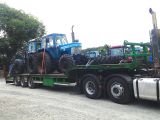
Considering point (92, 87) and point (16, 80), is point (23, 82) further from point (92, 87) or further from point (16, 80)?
point (92, 87)

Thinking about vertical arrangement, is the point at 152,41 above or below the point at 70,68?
above

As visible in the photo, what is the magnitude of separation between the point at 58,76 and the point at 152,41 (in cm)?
559

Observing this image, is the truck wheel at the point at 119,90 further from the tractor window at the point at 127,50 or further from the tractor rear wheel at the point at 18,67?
the tractor rear wheel at the point at 18,67

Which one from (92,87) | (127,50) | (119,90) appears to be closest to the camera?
(119,90)

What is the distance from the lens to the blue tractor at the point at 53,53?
1329 cm

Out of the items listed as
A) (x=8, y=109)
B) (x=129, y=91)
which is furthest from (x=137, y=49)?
(x=8, y=109)

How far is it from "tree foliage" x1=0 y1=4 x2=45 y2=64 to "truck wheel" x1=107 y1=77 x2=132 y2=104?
71.5 ft

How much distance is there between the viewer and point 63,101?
10211 mm

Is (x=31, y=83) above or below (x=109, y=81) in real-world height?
below

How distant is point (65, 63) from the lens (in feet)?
42.9

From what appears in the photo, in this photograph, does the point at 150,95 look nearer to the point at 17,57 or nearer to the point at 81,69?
the point at 81,69

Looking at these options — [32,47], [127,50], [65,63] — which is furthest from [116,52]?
[32,47]

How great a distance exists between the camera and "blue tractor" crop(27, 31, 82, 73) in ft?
43.6

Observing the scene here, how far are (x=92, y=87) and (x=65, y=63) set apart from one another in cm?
275
